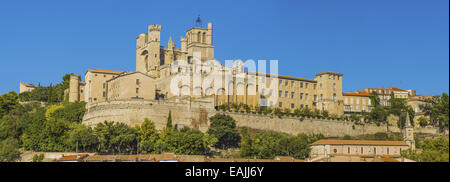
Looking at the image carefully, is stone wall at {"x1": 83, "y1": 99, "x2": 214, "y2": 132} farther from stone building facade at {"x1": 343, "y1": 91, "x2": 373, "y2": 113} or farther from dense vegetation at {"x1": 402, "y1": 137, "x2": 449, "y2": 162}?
stone building facade at {"x1": 343, "y1": 91, "x2": 373, "y2": 113}

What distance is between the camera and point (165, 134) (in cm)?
7106

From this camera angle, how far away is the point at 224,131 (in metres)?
73.9

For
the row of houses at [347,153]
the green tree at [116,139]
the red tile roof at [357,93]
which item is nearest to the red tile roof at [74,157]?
the row of houses at [347,153]

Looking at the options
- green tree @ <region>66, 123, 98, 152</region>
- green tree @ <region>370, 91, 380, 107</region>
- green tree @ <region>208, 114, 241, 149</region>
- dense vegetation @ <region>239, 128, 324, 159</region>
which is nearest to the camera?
green tree @ <region>66, 123, 98, 152</region>

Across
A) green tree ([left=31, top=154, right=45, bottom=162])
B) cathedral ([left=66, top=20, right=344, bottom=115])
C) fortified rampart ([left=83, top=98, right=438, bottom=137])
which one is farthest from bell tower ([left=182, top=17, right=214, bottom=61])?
green tree ([left=31, top=154, right=45, bottom=162])

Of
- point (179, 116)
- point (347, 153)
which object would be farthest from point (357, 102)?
point (179, 116)

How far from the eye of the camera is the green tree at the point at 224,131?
73.9 metres

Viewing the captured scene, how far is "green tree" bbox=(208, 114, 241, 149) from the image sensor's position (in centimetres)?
7388

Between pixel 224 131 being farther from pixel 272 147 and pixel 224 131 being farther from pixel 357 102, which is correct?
pixel 357 102

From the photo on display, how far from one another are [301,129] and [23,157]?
32.7 meters

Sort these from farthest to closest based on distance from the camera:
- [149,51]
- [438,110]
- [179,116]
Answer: [149,51] < [438,110] < [179,116]

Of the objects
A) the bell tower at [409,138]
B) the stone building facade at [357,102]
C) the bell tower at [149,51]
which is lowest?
the bell tower at [409,138]

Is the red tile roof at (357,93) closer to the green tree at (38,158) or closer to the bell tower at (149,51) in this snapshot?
the bell tower at (149,51)
